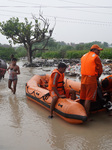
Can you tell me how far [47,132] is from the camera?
11.7 ft

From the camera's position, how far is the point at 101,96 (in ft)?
13.8

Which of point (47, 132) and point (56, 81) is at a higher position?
point (56, 81)

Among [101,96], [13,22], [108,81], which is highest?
[13,22]

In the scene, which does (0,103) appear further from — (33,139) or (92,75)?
(92,75)

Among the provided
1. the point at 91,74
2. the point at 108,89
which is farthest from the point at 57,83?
the point at 108,89

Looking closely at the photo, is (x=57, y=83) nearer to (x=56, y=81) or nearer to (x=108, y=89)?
(x=56, y=81)

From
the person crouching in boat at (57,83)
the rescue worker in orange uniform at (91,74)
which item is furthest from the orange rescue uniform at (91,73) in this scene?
the person crouching in boat at (57,83)

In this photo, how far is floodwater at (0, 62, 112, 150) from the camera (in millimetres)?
3035

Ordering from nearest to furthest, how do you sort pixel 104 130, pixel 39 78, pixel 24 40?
pixel 104 130, pixel 39 78, pixel 24 40

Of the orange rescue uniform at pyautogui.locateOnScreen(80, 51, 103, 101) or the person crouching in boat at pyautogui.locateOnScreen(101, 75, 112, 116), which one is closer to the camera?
the orange rescue uniform at pyautogui.locateOnScreen(80, 51, 103, 101)

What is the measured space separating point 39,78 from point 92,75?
3.14 m

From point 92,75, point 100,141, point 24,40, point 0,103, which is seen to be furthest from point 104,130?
point 24,40

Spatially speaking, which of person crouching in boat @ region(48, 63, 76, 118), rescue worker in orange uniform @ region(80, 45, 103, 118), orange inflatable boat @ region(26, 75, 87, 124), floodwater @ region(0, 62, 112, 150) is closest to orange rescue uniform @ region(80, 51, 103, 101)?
rescue worker in orange uniform @ region(80, 45, 103, 118)

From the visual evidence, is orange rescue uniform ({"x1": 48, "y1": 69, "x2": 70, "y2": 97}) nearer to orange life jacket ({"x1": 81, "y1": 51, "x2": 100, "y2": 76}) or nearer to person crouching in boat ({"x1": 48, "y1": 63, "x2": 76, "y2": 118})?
person crouching in boat ({"x1": 48, "y1": 63, "x2": 76, "y2": 118})
